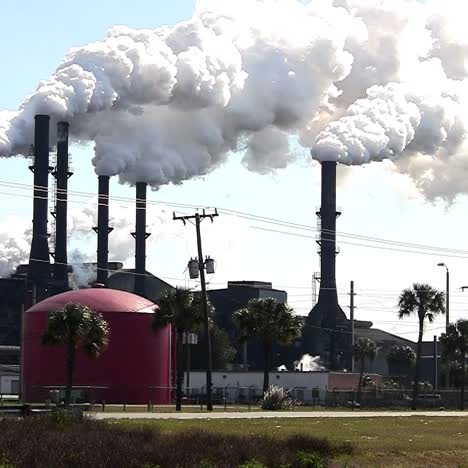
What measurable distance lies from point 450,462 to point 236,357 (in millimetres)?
111824

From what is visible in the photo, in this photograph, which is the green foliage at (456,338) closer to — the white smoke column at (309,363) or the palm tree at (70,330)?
the white smoke column at (309,363)

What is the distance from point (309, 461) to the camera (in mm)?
30188

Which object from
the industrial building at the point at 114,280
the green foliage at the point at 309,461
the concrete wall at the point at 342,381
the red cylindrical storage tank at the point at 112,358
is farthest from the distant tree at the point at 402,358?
the green foliage at the point at 309,461

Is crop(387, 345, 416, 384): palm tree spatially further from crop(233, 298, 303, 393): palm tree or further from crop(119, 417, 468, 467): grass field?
crop(119, 417, 468, 467): grass field

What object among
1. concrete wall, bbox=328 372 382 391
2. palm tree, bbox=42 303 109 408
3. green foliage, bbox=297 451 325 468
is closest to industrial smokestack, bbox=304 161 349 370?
concrete wall, bbox=328 372 382 391

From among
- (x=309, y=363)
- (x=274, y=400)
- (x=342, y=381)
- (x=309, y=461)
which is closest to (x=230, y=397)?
(x=342, y=381)

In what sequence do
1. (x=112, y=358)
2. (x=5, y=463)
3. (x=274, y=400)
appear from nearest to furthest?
(x=5, y=463)
(x=274, y=400)
(x=112, y=358)

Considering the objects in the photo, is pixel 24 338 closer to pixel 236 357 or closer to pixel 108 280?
pixel 108 280

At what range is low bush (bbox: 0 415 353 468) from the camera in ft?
86.9

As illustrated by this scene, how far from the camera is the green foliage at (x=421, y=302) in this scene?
9956 centimetres

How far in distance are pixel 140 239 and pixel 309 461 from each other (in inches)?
4052

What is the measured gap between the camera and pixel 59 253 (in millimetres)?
120750

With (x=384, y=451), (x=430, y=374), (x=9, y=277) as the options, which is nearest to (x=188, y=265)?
(x=384, y=451)

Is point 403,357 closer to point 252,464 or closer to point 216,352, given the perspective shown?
point 216,352
